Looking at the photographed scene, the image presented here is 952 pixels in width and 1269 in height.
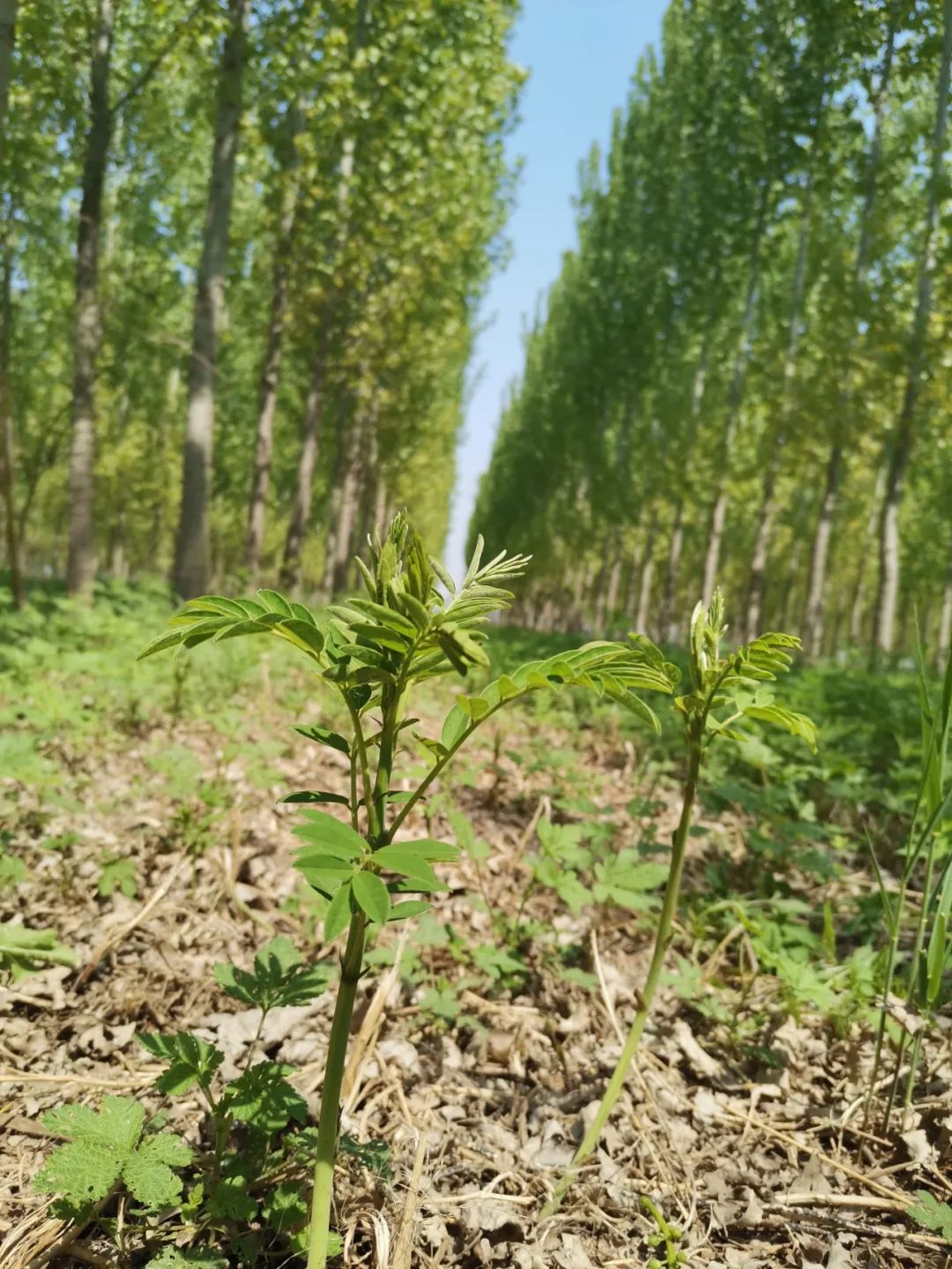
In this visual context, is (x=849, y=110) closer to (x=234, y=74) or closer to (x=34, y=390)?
(x=234, y=74)

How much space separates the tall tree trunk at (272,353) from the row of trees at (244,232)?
0.04 m

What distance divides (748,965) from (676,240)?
752 inches

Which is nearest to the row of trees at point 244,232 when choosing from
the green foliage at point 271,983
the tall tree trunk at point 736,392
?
the green foliage at point 271,983

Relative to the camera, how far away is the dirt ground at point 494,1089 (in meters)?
1.45

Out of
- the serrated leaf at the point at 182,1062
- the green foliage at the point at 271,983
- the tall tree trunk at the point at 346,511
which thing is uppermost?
the tall tree trunk at the point at 346,511

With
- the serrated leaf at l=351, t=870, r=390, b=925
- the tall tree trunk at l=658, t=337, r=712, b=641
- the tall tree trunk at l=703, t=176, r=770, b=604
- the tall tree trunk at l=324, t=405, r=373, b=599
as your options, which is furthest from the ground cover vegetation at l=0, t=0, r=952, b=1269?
the tall tree trunk at l=658, t=337, r=712, b=641

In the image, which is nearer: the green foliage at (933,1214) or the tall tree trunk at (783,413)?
the green foliage at (933,1214)

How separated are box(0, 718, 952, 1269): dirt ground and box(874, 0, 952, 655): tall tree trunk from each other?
9532 millimetres

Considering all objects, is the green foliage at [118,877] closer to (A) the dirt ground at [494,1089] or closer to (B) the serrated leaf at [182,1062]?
(A) the dirt ground at [494,1089]

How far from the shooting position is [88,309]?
26.5ft

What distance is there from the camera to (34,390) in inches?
830

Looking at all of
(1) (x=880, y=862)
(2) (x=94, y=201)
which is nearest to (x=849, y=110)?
(2) (x=94, y=201)

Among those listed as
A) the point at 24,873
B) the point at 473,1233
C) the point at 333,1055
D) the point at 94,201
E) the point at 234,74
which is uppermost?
the point at 234,74

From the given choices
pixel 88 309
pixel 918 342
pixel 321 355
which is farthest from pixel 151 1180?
pixel 321 355
